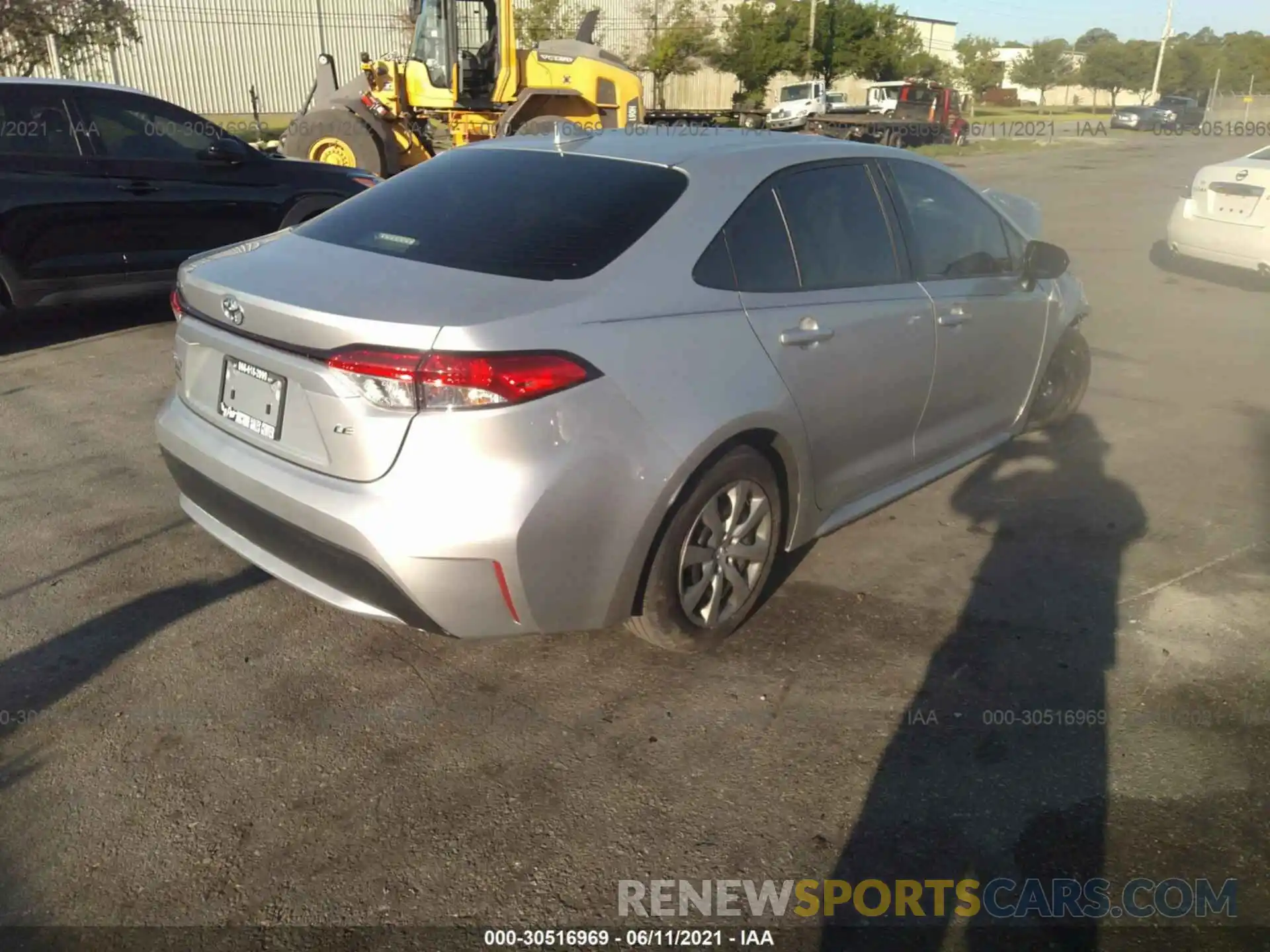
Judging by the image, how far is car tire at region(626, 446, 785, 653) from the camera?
129 inches

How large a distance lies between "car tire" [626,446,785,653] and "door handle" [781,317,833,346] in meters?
0.39

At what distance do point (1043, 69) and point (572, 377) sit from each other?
303 ft

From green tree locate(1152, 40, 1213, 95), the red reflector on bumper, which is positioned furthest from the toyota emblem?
green tree locate(1152, 40, 1213, 95)

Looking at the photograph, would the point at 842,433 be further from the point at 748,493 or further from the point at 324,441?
the point at 324,441

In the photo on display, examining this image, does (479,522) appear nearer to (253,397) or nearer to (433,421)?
(433,421)

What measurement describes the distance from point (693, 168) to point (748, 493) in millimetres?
1124

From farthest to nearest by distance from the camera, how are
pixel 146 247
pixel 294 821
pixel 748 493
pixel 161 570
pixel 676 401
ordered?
pixel 146 247, pixel 161 570, pixel 748 493, pixel 676 401, pixel 294 821

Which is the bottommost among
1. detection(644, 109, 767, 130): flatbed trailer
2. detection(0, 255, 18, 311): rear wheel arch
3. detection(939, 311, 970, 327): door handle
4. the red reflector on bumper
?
the red reflector on bumper

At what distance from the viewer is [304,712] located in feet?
10.6

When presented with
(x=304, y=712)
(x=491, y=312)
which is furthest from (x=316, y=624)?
(x=491, y=312)

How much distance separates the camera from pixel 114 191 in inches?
285

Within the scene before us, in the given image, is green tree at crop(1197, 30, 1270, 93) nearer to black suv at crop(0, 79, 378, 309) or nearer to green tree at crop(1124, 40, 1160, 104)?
green tree at crop(1124, 40, 1160, 104)

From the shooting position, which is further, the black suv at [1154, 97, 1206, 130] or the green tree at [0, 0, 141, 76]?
the black suv at [1154, 97, 1206, 130]

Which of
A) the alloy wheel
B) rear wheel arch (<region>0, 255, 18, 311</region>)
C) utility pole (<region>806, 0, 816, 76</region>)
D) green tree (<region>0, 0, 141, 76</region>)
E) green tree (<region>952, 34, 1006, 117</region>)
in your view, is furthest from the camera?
green tree (<region>952, 34, 1006, 117</region>)
